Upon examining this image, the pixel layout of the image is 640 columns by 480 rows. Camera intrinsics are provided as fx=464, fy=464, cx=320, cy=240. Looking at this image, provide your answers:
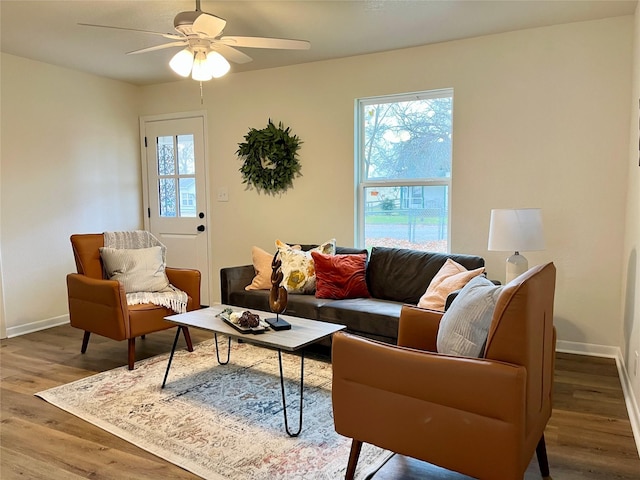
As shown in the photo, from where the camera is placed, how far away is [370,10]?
305cm

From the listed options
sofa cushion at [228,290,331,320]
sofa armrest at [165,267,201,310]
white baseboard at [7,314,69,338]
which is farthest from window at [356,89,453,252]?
white baseboard at [7,314,69,338]

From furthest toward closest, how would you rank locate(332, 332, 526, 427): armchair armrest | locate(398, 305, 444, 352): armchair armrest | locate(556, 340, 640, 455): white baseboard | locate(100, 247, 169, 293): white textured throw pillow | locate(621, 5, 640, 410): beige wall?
locate(100, 247, 169, 293): white textured throw pillow, locate(621, 5, 640, 410): beige wall, locate(556, 340, 640, 455): white baseboard, locate(398, 305, 444, 352): armchair armrest, locate(332, 332, 526, 427): armchair armrest

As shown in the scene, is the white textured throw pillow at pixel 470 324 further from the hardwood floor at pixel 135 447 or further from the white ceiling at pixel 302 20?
the white ceiling at pixel 302 20

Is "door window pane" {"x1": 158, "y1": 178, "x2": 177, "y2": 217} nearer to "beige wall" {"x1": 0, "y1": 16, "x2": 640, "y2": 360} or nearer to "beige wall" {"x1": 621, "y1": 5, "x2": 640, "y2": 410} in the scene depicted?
"beige wall" {"x1": 0, "y1": 16, "x2": 640, "y2": 360}

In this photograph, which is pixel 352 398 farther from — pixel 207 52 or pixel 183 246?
pixel 183 246

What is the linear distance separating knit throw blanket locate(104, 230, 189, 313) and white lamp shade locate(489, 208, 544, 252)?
7.55 feet

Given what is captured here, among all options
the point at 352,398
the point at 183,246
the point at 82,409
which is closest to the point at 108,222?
the point at 183,246

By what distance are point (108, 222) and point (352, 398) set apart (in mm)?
4095

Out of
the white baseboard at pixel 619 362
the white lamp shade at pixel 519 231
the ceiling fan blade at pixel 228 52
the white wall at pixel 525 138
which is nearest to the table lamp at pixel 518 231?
the white lamp shade at pixel 519 231

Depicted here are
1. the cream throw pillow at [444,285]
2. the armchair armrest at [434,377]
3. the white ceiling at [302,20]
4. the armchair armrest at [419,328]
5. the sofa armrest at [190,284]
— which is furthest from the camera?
the sofa armrest at [190,284]

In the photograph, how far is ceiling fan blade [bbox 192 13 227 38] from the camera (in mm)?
2418

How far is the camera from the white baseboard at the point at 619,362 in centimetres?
231

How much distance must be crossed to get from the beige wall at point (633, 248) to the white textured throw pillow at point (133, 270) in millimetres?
3137

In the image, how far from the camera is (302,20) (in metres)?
3.22
